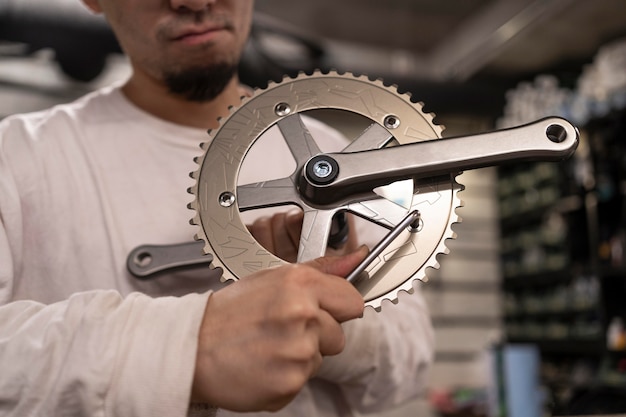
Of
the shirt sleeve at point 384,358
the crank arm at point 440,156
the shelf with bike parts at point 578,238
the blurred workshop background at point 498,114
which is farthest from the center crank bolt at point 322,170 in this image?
the shelf with bike parts at point 578,238

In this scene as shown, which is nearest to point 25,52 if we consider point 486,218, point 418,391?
point 418,391

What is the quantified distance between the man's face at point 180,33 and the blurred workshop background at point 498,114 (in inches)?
59.3

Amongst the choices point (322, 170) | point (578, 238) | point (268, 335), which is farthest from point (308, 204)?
point (578, 238)

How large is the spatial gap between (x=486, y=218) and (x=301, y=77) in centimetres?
374

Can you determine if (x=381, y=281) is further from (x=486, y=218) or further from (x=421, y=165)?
(x=486, y=218)

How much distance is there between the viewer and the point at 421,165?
494 mm

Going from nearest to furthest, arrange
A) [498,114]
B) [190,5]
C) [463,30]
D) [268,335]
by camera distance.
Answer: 1. [268,335]
2. [190,5]
3. [498,114]
4. [463,30]

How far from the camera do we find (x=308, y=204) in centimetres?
53

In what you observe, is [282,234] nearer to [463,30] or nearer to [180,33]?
[180,33]

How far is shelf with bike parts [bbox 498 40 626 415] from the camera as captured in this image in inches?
106

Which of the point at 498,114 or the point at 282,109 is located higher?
the point at 498,114

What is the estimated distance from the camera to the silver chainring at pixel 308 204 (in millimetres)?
502

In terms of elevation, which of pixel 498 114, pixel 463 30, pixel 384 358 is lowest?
pixel 384 358

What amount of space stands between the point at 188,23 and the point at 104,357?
1.30 ft
